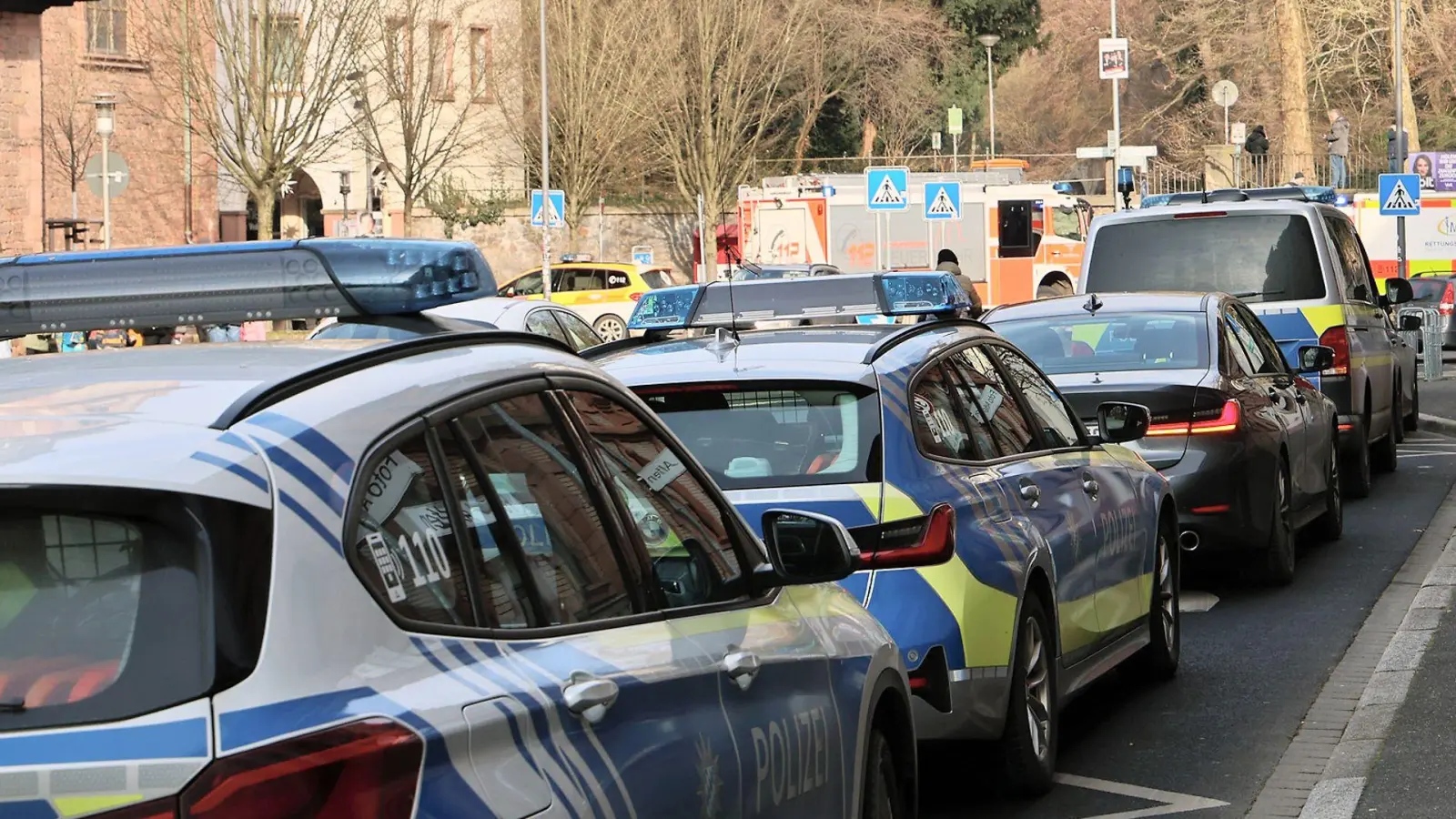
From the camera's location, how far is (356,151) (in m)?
58.6

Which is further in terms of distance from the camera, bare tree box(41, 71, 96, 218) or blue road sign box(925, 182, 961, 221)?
bare tree box(41, 71, 96, 218)

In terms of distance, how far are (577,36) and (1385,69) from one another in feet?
68.2

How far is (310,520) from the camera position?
267 centimetres

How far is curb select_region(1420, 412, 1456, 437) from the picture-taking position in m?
21.8

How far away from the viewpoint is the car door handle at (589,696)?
10.1 ft

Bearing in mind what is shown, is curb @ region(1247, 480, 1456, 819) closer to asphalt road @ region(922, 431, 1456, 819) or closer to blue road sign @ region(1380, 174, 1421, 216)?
asphalt road @ region(922, 431, 1456, 819)

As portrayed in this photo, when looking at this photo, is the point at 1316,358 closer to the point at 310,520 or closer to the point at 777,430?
the point at 777,430

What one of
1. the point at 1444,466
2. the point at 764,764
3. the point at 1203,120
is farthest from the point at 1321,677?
the point at 1203,120

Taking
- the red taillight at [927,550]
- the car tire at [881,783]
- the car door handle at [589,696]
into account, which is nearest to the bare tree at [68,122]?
the red taillight at [927,550]

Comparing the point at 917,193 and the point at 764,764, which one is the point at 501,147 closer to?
the point at 917,193

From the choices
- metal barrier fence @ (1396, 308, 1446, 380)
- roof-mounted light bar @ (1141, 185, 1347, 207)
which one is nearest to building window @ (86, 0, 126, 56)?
metal barrier fence @ (1396, 308, 1446, 380)

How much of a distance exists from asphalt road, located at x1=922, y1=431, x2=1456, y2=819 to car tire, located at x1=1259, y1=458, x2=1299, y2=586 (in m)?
0.09

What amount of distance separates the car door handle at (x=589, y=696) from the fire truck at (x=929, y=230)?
130 feet

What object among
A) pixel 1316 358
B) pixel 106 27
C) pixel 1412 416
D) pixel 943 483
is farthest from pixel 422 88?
pixel 943 483
